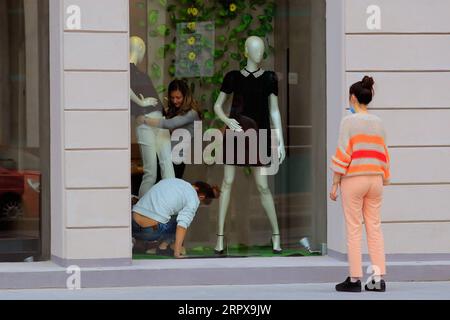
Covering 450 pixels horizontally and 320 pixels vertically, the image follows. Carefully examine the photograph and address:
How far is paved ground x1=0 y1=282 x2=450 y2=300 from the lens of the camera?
1028 centimetres

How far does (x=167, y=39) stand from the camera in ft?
39.4

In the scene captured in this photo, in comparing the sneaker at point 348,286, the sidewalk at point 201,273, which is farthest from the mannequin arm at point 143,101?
the sneaker at point 348,286

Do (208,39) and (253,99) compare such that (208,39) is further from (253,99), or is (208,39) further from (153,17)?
(253,99)

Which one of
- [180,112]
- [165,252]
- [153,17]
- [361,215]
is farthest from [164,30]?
[361,215]

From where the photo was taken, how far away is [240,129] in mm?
12148

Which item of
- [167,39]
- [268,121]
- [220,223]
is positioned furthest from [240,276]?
[167,39]

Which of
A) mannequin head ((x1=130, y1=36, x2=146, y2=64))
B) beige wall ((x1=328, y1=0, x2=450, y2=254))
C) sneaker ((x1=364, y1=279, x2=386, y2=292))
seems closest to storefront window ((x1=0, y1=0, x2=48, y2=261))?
mannequin head ((x1=130, y1=36, x2=146, y2=64))

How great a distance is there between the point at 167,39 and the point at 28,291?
2.98 metres

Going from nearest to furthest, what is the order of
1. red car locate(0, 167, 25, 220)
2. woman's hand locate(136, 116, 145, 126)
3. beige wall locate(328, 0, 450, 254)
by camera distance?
beige wall locate(328, 0, 450, 254) → red car locate(0, 167, 25, 220) → woman's hand locate(136, 116, 145, 126)

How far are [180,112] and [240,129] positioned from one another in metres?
0.64

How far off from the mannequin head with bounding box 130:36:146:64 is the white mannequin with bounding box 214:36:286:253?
927mm

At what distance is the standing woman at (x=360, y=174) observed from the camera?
33.2 ft

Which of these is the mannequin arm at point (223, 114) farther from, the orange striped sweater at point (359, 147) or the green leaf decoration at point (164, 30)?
the orange striped sweater at point (359, 147)

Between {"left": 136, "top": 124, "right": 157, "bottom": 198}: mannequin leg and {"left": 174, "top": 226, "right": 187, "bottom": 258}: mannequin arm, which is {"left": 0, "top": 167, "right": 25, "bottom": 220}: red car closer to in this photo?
{"left": 136, "top": 124, "right": 157, "bottom": 198}: mannequin leg
